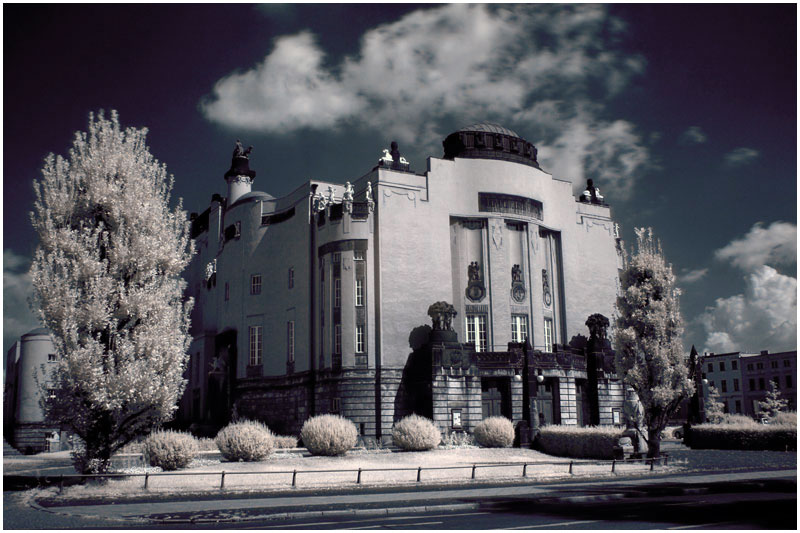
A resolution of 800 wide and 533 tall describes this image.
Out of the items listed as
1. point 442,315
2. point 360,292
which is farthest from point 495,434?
point 360,292

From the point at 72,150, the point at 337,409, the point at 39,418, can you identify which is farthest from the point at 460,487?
the point at 39,418

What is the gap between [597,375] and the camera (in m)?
51.1

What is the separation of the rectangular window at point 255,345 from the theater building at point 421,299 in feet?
0.47

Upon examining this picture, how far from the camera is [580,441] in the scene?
117 ft

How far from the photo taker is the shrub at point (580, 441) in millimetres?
34000

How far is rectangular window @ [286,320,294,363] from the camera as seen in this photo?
2051 inches

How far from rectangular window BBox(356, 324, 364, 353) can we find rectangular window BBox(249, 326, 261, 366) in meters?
12.0

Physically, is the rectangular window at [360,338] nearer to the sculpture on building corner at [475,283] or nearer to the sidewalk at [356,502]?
the sculpture on building corner at [475,283]

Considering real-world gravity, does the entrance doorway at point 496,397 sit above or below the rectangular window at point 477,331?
below

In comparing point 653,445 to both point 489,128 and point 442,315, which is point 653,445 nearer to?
point 442,315

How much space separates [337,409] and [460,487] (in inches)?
942

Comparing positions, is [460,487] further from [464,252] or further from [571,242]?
[571,242]

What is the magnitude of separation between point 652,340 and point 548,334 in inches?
816

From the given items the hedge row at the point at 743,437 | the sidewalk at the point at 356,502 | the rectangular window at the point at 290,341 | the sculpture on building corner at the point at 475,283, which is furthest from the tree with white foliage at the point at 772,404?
the sidewalk at the point at 356,502
